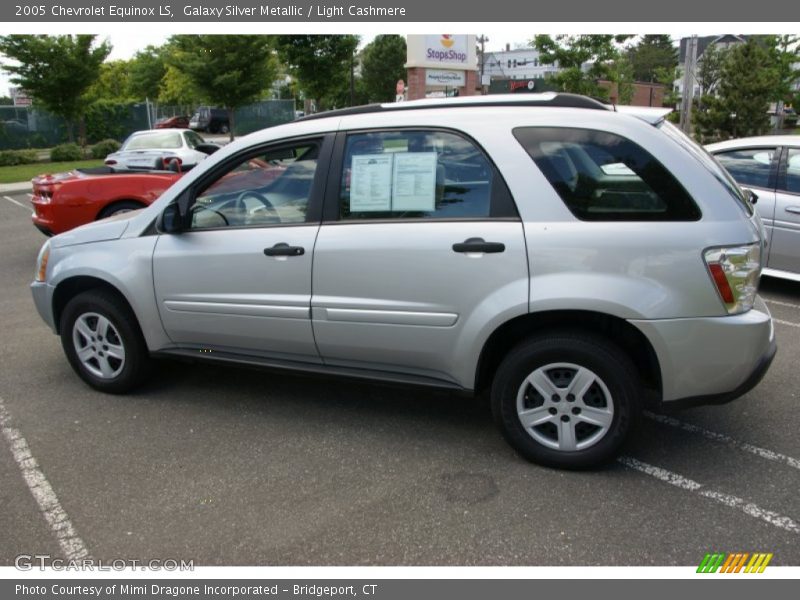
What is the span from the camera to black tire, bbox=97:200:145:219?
332 inches

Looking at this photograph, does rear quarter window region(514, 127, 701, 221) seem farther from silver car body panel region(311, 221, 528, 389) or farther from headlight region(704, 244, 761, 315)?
silver car body panel region(311, 221, 528, 389)

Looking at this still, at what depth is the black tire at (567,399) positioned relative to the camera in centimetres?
319

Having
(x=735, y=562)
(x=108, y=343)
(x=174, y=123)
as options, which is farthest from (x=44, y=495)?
(x=174, y=123)

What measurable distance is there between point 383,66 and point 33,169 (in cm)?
3210

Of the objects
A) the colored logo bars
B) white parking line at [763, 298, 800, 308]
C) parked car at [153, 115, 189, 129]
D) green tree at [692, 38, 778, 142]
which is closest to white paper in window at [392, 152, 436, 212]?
the colored logo bars

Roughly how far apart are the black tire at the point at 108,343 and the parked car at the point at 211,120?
39.2 metres

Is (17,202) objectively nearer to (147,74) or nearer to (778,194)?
(778,194)

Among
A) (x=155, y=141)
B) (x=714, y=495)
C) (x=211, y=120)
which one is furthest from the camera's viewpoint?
(x=211, y=120)

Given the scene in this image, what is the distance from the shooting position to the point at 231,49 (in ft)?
87.5

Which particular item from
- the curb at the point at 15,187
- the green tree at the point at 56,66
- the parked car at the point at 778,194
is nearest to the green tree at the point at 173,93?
the green tree at the point at 56,66

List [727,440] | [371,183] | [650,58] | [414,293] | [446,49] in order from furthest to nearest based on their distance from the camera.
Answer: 1. [650,58]
2. [446,49]
3. [727,440]
4. [371,183]
5. [414,293]

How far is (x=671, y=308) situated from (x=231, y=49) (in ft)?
87.9

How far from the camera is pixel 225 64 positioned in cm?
2684

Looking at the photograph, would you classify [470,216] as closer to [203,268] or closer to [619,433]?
[619,433]
